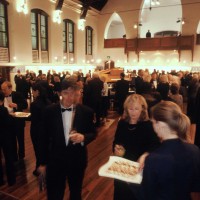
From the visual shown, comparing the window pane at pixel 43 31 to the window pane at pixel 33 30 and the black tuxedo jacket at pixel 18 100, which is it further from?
the black tuxedo jacket at pixel 18 100

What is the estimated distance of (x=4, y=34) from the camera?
13711 millimetres

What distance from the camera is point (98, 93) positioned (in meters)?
7.50

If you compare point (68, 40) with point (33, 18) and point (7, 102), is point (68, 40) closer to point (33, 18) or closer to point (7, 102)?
point (33, 18)

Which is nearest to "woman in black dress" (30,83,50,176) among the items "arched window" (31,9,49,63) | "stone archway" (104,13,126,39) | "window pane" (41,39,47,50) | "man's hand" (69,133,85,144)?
"man's hand" (69,133,85,144)

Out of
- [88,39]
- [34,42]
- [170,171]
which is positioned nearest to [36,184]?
[170,171]

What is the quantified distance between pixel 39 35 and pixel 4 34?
2921 mm

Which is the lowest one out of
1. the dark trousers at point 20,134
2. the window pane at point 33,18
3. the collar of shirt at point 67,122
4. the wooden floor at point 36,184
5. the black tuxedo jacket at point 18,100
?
the wooden floor at point 36,184

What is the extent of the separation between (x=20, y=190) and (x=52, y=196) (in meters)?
1.62

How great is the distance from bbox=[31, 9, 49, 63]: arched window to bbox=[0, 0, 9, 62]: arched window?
2321mm

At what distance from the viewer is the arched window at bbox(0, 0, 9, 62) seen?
1329 cm

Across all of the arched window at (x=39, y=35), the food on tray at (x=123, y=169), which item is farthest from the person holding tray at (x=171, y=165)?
the arched window at (x=39, y=35)

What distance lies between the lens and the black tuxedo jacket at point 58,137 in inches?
90.5

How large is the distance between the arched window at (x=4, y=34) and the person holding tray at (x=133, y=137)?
12594 millimetres

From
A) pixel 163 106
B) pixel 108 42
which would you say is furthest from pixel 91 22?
pixel 163 106
